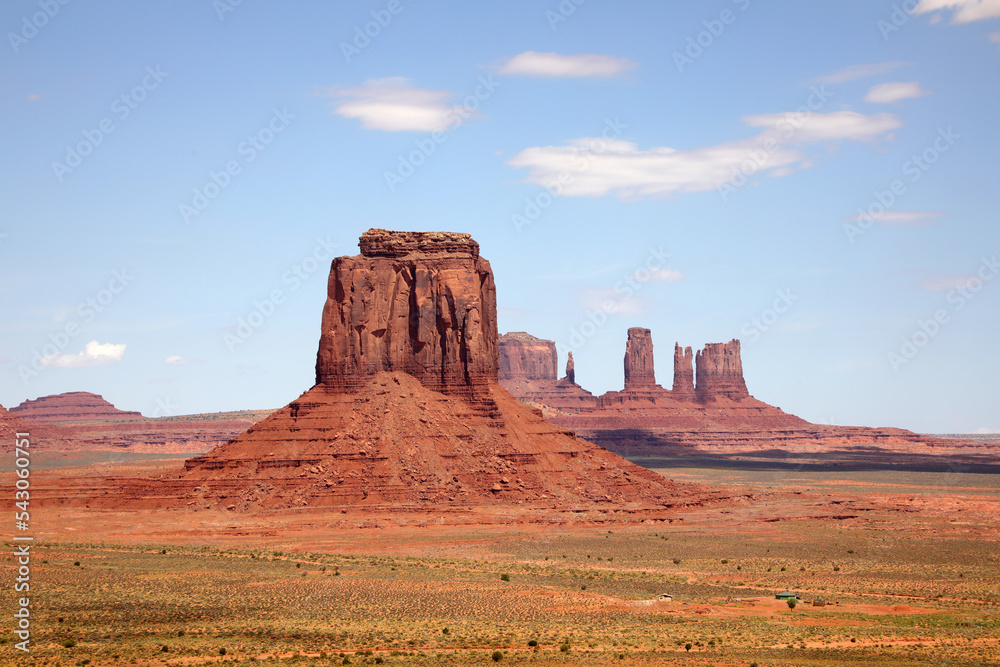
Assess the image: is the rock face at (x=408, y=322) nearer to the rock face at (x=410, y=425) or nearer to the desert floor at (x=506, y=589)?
the rock face at (x=410, y=425)

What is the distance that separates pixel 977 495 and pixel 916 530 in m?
38.5

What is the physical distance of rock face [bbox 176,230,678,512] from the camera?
263ft

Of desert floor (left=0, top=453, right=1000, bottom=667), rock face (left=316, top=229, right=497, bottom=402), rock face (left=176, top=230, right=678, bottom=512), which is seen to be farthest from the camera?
rock face (left=316, top=229, right=497, bottom=402)

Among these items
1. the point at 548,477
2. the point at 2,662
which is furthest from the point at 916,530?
the point at 2,662

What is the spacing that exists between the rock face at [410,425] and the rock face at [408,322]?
10 cm

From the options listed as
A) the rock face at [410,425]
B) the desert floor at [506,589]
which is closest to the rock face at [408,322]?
the rock face at [410,425]

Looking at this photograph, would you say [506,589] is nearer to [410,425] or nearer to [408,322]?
[410,425]

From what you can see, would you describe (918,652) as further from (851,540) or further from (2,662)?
(851,540)

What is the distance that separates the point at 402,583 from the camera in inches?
2063

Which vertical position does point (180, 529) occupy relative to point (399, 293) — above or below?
below

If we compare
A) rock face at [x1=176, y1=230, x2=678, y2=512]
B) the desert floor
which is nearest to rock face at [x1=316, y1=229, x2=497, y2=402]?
rock face at [x1=176, y1=230, x2=678, y2=512]

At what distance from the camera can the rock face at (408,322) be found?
3440 inches

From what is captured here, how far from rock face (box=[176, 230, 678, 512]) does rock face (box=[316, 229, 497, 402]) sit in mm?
95

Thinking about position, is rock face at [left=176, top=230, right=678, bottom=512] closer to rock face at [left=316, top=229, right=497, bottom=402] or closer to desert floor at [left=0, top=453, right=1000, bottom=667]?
rock face at [left=316, top=229, right=497, bottom=402]
